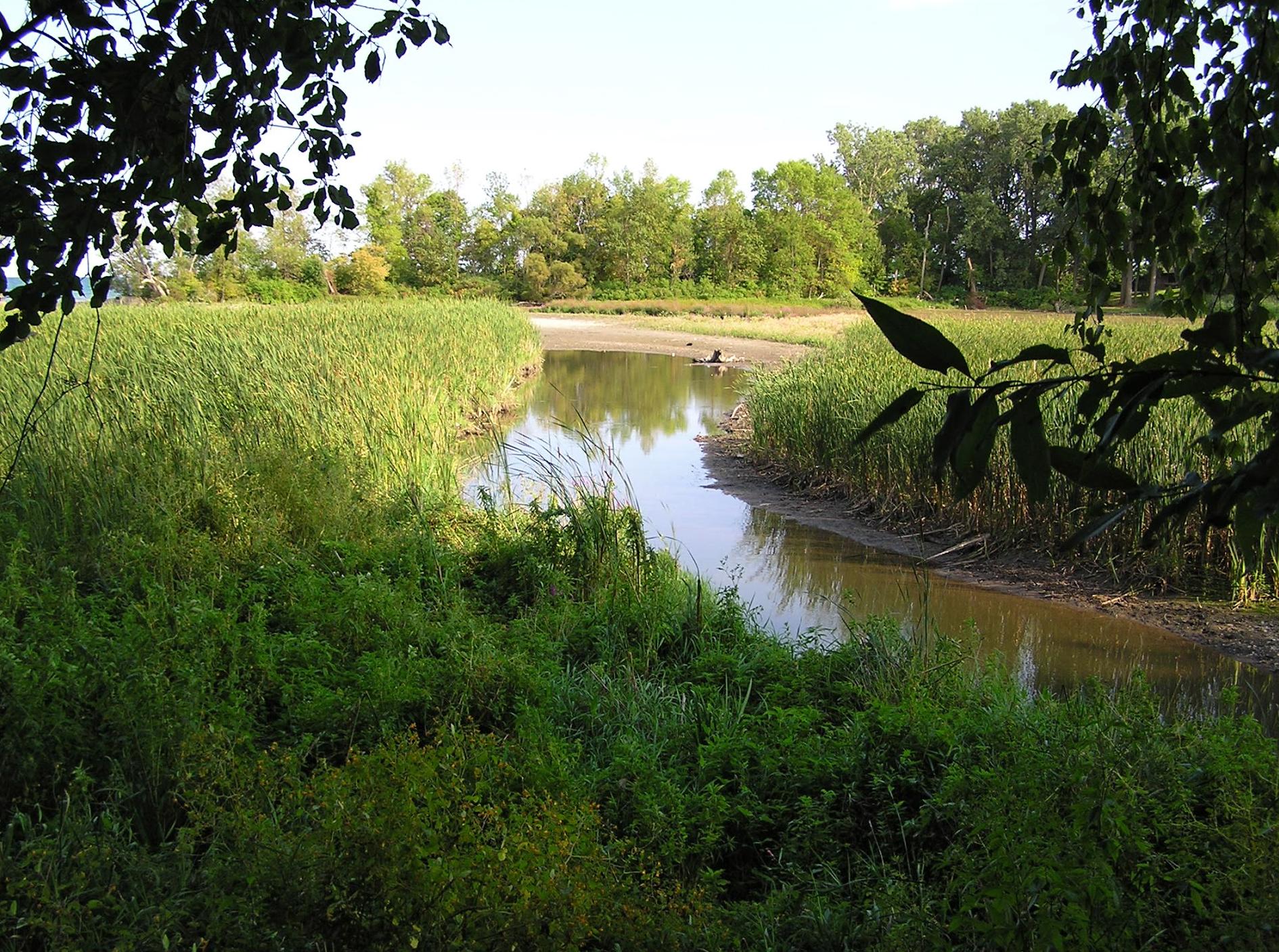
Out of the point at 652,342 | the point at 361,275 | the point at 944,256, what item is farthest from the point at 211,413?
the point at 944,256

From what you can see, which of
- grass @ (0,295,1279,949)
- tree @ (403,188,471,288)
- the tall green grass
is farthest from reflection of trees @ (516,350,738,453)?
tree @ (403,188,471,288)

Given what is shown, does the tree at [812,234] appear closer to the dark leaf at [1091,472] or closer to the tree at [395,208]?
the tree at [395,208]

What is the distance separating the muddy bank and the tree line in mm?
44520

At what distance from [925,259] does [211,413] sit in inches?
2221

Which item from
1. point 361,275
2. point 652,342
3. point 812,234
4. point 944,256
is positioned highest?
point 812,234

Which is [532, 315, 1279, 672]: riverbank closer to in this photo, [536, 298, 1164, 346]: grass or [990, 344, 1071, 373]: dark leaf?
[990, 344, 1071, 373]: dark leaf

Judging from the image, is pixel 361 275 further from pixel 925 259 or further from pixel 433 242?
pixel 925 259

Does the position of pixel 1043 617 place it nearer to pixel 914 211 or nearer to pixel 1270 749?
pixel 1270 749

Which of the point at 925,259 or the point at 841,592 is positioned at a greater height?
the point at 925,259

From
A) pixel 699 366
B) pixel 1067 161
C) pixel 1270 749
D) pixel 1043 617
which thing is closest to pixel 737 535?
pixel 1043 617

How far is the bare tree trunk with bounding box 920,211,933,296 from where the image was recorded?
189 ft

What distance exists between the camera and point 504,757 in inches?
119

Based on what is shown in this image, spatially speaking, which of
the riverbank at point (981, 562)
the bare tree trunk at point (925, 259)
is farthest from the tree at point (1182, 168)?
the bare tree trunk at point (925, 259)

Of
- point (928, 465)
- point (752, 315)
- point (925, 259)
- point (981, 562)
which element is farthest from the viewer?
point (925, 259)
